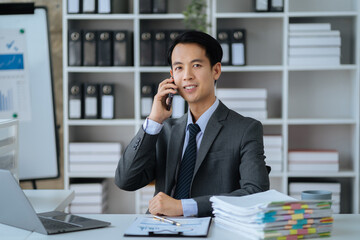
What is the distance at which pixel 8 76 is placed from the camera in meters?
3.76

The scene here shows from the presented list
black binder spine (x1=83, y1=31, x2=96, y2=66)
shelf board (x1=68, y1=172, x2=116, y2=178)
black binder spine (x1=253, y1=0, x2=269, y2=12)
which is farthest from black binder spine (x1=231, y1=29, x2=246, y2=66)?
shelf board (x1=68, y1=172, x2=116, y2=178)

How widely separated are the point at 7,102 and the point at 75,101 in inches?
20.6

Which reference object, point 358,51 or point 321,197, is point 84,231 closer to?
point 321,197

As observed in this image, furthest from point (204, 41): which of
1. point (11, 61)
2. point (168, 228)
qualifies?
point (11, 61)

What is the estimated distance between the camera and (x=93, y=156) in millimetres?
3766

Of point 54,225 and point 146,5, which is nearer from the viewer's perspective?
point 54,225

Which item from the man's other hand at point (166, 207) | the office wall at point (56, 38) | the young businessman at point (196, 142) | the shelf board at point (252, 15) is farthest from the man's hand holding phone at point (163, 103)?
the office wall at point (56, 38)

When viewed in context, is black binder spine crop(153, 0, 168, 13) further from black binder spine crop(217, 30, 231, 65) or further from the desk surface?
the desk surface

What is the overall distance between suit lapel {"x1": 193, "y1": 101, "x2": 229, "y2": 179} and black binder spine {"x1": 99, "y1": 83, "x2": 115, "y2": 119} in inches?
70.0

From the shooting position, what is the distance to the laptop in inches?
57.4

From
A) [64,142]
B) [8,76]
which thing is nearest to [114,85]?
[64,142]

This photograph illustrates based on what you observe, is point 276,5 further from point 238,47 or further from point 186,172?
point 186,172

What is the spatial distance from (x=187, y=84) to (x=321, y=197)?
0.71 metres

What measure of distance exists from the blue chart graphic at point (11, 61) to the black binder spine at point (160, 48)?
3.40 feet
